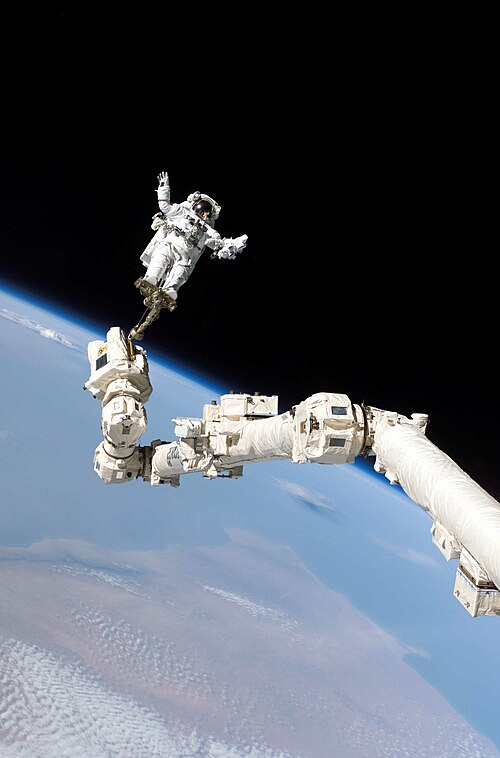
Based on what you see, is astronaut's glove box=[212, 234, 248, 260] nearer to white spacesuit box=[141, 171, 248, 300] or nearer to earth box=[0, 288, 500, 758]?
white spacesuit box=[141, 171, 248, 300]

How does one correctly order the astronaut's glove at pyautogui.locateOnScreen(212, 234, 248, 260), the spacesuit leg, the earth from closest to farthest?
the spacesuit leg
the astronaut's glove at pyautogui.locateOnScreen(212, 234, 248, 260)
the earth

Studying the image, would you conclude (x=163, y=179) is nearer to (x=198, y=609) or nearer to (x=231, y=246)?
(x=231, y=246)

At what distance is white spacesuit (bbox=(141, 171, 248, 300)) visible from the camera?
226 inches

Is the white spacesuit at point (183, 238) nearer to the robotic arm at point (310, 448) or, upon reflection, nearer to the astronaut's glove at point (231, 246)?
the astronaut's glove at point (231, 246)

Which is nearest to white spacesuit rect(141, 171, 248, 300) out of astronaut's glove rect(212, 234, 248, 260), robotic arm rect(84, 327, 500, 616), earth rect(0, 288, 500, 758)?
astronaut's glove rect(212, 234, 248, 260)

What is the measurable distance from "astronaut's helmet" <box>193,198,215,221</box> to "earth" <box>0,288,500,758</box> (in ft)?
36.7

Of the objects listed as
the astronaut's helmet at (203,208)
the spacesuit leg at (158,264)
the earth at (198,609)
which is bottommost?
the earth at (198,609)

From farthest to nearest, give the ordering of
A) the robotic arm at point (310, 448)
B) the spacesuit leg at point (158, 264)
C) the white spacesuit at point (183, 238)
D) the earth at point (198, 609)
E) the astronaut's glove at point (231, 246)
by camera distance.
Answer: the earth at point (198, 609), the astronaut's glove at point (231, 246), the white spacesuit at point (183, 238), the spacesuit leg at point (158, 264), the robotic arm at point (310, 448)

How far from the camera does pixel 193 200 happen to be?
6145mm

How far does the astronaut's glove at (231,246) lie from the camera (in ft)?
19.8

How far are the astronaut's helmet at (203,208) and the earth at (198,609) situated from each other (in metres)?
11.2

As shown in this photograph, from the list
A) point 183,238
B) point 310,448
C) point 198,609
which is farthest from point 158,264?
point 198,609

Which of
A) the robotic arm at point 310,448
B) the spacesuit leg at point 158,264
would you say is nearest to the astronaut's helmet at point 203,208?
the spacesuit leg at point 158,264

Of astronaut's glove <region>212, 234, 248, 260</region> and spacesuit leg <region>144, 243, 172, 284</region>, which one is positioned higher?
astronaut's glove <region>212, 234, 248, 260</region>
